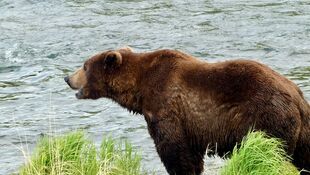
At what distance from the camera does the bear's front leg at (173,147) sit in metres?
8.01

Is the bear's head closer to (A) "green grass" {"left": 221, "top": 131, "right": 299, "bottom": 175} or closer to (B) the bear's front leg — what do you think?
(B) the bear's front leg

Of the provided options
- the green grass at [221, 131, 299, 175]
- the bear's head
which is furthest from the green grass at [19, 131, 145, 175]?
the green grass at [221, 131, 299, 175]

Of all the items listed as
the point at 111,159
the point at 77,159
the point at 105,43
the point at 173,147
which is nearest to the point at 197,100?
the point at 173,147

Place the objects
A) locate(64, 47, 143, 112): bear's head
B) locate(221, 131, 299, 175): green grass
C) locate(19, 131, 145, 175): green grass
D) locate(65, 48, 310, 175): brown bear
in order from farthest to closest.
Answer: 1. locate(64, 47, 143, 112): bear's head
2. locate(19, 131, 145, 175): green grass
3. locate(65, 48, 310, 175): brown bear
4. locate(221, 131, 299, 175): green grass

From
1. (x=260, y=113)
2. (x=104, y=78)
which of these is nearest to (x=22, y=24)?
(x=104, y=78)

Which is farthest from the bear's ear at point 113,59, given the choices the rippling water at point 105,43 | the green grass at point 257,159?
the green grass at point 257,159

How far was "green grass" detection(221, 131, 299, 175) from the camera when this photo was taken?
7.12 m

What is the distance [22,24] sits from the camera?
17.1 meters

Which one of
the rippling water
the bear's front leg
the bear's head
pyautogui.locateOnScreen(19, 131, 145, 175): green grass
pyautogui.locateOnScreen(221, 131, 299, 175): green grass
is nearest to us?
pyautogui.locateOnScreen(221, 131, 299, 175): green grass

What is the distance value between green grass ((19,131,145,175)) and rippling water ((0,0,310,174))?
156 cm

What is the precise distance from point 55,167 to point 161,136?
1.08m

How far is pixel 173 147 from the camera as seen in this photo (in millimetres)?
8008

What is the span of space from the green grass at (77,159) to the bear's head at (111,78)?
566 millimetres

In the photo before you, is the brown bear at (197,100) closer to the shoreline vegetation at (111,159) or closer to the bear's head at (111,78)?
the bear's head at (111,78)
